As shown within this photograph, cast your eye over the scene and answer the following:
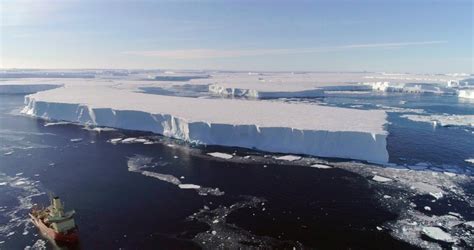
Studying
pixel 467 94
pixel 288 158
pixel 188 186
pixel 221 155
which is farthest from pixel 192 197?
pixel 467 94

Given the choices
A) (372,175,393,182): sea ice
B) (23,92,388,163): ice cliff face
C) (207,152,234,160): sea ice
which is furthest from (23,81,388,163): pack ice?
(372,175,393,182): sea ice

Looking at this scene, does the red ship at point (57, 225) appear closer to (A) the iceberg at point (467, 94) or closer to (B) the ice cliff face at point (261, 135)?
(B) the ice cliff face at point (261, 135)

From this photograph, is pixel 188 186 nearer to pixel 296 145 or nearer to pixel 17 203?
pixel 17 203

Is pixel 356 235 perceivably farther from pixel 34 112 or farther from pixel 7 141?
pixel 34 112

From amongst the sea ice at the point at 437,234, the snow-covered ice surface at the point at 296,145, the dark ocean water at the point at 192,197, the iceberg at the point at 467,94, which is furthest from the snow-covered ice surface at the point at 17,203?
the iceberg at the point at 467,94

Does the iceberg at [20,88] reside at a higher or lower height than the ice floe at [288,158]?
Result: higher
